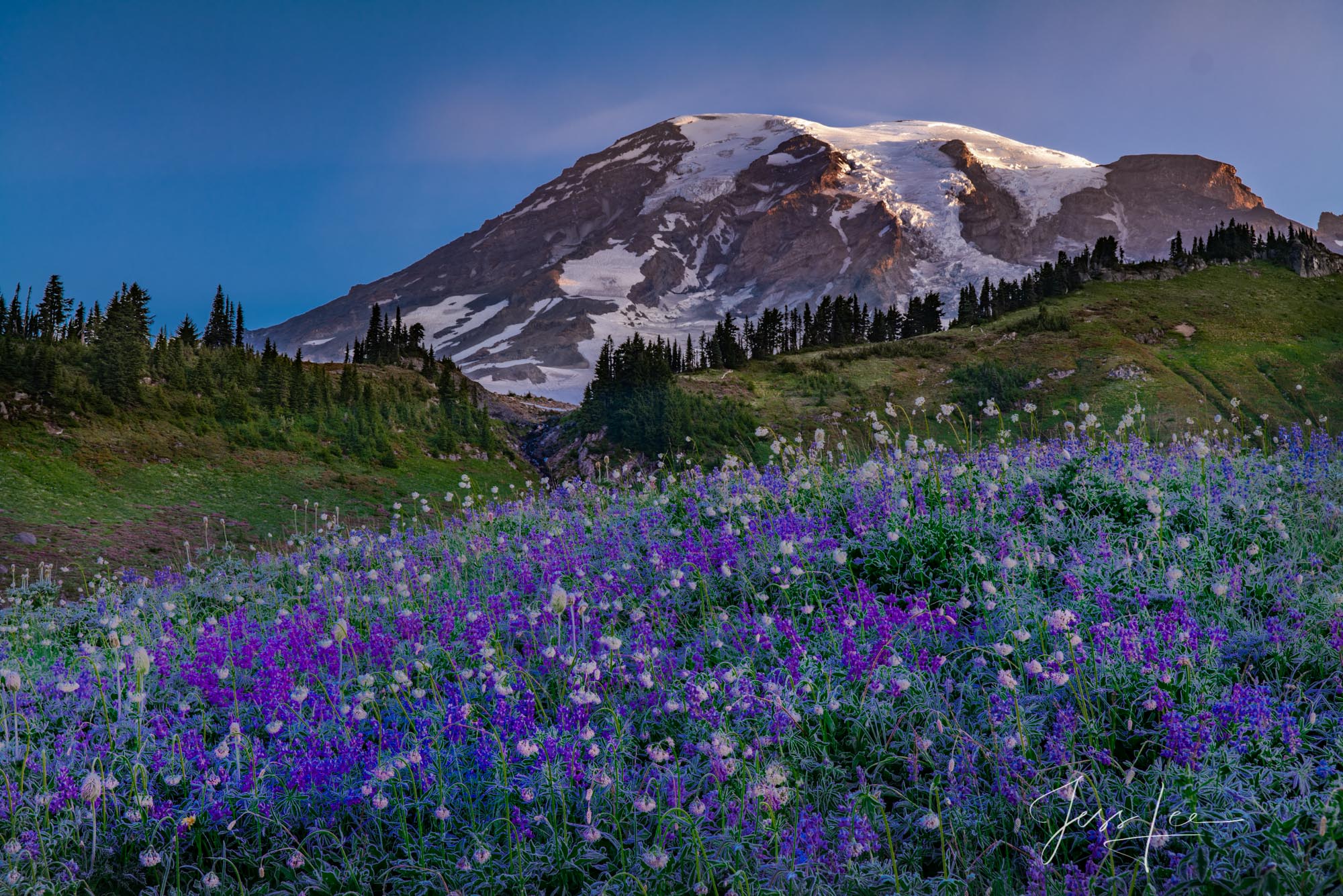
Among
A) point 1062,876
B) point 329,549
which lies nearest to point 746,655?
point 1062,876

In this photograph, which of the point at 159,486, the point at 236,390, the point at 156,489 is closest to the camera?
the point at 156,489

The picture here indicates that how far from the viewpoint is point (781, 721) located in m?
3.79

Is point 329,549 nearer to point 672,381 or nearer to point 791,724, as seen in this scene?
point 791,724

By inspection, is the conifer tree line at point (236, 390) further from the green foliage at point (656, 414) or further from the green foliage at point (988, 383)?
the green foliage at point (988, 383)

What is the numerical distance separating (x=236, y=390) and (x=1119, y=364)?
48.4m

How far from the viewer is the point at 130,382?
30.5 metres

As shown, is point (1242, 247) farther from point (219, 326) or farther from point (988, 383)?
point (219, 326)

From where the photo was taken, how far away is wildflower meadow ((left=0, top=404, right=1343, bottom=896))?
3266 millimetres

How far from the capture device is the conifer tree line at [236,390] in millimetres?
28656

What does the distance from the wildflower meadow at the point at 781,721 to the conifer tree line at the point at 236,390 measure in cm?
2830

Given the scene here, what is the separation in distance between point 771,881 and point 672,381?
40881 mm
